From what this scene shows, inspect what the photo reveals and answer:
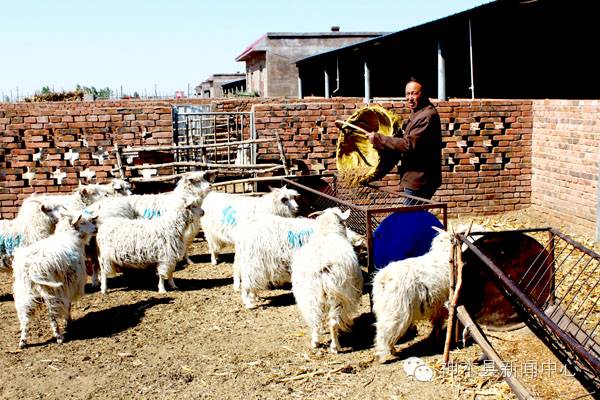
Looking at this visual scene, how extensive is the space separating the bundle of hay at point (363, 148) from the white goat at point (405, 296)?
282 centimetres

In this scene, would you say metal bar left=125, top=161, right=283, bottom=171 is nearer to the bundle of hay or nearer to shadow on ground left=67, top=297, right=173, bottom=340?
the bundle of hay

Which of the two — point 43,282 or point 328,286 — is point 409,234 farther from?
point 43,282

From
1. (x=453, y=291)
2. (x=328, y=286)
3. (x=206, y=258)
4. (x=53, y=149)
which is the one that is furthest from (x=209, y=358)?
(x=53, y=149)

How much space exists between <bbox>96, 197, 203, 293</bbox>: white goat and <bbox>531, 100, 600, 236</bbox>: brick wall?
21.5 ft

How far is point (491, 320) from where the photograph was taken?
18.3 ft

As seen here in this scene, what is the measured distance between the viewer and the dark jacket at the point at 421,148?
6840mm

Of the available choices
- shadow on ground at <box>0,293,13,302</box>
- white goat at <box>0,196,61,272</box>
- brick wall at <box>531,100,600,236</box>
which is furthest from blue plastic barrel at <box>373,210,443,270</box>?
brick wall at <box>531,100,600,236</box>

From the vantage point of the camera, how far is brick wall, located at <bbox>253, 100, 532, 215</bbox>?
11.2 metres

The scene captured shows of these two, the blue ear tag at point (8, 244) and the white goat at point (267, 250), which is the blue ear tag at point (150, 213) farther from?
the white goat at point (267, 250)

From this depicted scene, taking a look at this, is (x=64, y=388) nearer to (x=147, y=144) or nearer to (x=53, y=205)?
(x=53, y=205)

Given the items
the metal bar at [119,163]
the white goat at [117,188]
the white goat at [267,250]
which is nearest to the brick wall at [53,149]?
the metal bar at [119,163]

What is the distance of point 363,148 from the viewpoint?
8.76m

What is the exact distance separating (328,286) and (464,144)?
689cm

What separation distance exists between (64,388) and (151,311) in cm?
196
